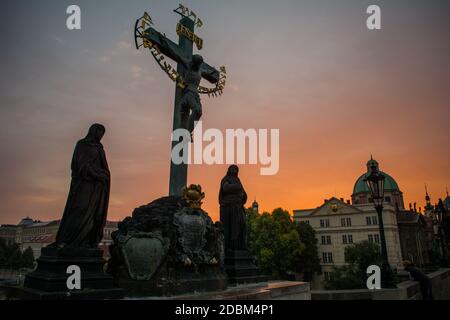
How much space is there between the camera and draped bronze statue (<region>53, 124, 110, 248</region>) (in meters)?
6.08

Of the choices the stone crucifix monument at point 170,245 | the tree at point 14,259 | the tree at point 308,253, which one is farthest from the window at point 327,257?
the tree at point 14,259

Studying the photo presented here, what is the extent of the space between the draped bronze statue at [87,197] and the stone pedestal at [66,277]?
228 mm

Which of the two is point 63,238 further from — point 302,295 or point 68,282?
point 302,295

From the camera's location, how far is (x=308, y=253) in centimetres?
4744

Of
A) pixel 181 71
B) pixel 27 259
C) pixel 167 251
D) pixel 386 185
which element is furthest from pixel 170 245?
pixel 386 185

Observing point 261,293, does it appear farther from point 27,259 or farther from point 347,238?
point 27,259

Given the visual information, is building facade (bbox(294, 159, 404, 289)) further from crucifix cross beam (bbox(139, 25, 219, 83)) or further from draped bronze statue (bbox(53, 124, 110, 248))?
draped bronze statue (bbox(53, 124, 110, 248))

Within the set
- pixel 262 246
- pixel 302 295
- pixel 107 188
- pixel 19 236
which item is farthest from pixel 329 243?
pixel 19 236

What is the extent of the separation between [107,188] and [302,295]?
594 cm

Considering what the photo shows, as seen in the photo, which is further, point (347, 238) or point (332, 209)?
point (332, 209)

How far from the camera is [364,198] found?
2516 inches

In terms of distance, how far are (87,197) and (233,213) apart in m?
4.82

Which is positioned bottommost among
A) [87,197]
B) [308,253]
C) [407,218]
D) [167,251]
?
[308,253]
